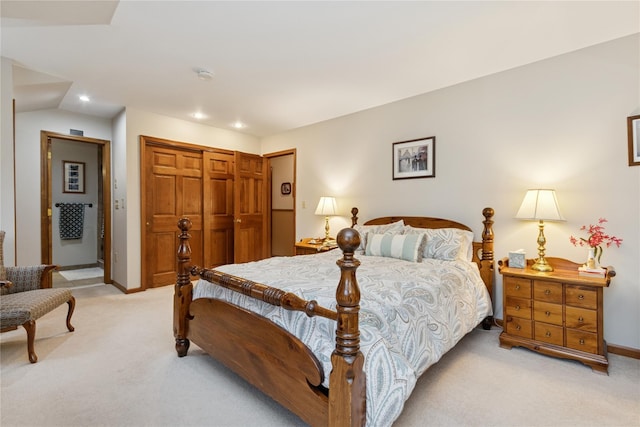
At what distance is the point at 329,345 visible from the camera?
137 cm

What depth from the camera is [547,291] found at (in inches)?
90.1

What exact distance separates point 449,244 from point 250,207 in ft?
10.5

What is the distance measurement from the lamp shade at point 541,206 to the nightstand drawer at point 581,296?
526mm

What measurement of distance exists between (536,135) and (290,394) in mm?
2846

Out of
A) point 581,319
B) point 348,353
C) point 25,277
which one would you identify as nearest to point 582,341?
point 581,319

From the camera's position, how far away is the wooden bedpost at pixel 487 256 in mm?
2828

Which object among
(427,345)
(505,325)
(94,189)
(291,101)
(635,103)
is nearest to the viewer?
(427,345)

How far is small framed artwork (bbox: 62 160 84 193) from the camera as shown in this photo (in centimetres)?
547

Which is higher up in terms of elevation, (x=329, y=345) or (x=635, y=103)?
(x=635, y=103)

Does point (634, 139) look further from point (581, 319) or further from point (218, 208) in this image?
point (218, 208)

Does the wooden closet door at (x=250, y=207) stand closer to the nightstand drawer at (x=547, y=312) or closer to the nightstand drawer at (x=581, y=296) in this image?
the nightstand drawer at (x=547, y=312)

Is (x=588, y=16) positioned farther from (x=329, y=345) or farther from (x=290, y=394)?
(x=290, y=394)

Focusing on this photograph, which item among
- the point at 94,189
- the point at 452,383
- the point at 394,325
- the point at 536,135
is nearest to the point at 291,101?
the point at 536,135

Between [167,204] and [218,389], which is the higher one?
[167,204]
